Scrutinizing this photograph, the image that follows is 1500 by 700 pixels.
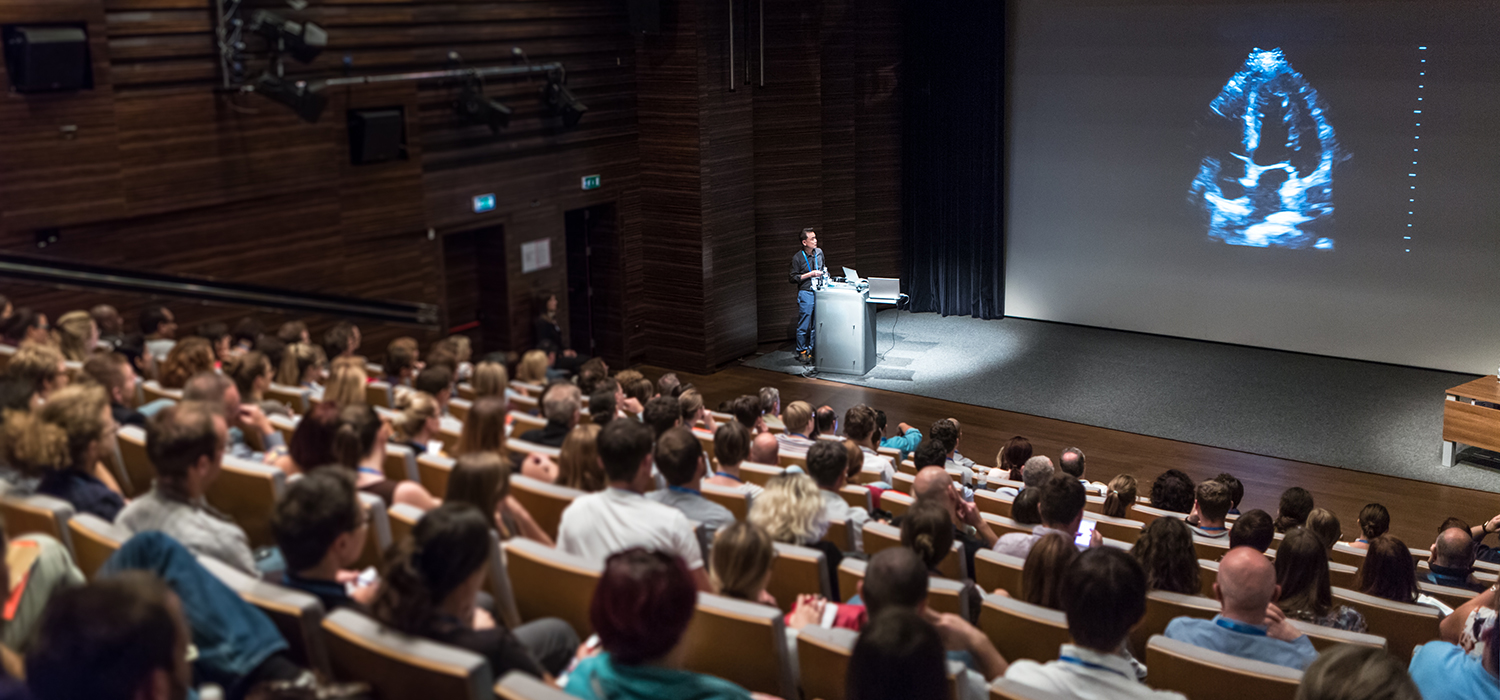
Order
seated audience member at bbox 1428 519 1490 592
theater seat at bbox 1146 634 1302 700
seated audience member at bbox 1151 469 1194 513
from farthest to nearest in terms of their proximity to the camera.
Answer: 1. seated audience member at bbox 1151 469 1194 513
2. seated audience member at bbox 1428 519 1490 592
3. theater seat at bbox 1146 634 1302 700

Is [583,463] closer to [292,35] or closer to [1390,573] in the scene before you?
[1390,573]

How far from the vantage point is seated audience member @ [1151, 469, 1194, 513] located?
5711mm

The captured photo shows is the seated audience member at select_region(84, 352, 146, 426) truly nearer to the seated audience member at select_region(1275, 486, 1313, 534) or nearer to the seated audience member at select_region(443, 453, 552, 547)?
the seated audience member at select_region(443, 453, 552, 547)

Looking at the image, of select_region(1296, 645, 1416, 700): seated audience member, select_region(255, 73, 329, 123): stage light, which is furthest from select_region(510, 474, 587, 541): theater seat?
select_region(255, 73, 329, 123): stage light

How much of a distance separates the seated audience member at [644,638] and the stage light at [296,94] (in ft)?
17.4

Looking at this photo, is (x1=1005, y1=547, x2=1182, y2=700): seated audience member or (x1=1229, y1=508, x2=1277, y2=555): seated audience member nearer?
(x1=1005, y1=547, x2=1182, y2=700): seated audience member

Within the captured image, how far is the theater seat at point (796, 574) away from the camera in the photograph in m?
3.28

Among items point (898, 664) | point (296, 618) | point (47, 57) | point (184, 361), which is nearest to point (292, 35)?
point (47, 57)

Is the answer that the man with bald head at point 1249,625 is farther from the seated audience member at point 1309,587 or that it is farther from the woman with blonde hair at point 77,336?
the woman with blonde hair at point 77,336

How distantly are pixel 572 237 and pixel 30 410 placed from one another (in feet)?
23.4

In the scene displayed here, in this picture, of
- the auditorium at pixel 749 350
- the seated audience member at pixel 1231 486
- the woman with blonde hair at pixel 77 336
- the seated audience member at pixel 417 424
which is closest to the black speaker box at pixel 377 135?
the auditorium at pixel 749 350

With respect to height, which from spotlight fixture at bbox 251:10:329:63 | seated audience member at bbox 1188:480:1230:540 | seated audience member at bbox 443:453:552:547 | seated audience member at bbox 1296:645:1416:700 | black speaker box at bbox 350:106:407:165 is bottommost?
seated audience member at bbox 1188:480:1230:540

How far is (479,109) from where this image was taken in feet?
27.9

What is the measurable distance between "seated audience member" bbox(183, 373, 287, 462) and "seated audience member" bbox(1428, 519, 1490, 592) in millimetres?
4449
